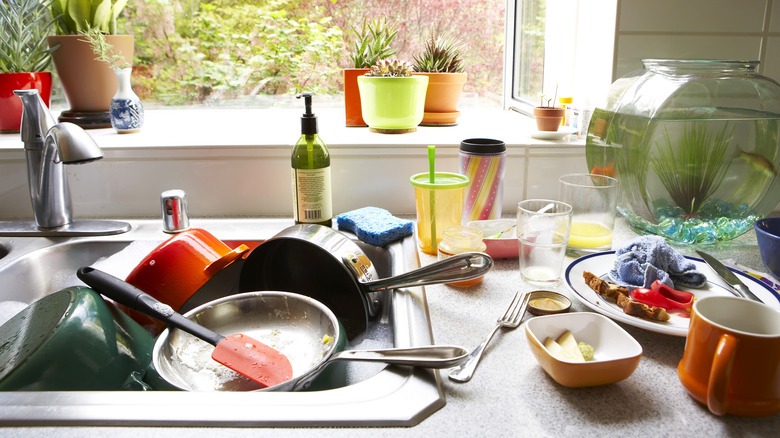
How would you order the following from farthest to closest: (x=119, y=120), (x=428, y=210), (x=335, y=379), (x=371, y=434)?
(x=119, y=120) < (x=428, y=210) < (x=335, y=379) < (x=371, y=434)

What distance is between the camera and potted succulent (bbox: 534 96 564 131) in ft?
3.73

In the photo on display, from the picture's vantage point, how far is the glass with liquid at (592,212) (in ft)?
2.90

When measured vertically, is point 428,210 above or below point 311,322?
above

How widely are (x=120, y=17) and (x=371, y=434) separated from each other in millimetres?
1397

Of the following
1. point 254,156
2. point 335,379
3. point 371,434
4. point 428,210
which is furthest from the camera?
point 254,156

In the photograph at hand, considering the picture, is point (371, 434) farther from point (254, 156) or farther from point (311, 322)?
point (254, 156)

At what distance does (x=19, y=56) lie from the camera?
3.93 feet

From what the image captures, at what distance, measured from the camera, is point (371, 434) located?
49cm

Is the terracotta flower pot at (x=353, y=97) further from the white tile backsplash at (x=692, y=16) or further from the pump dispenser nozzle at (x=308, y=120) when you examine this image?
the white tile backsplash at (x=692, y=16)

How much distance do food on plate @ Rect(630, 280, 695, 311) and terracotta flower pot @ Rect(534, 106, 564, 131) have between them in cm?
51

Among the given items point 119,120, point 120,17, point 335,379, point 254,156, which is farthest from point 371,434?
point 120,17

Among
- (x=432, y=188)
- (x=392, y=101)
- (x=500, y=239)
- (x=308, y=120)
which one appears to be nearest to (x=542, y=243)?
(x=500, y=239)

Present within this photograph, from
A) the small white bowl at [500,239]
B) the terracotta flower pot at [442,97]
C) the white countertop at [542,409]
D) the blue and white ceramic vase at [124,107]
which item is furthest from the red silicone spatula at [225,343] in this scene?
the terracotta flower pot at [442,97]

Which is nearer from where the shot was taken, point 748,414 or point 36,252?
point 748,414
